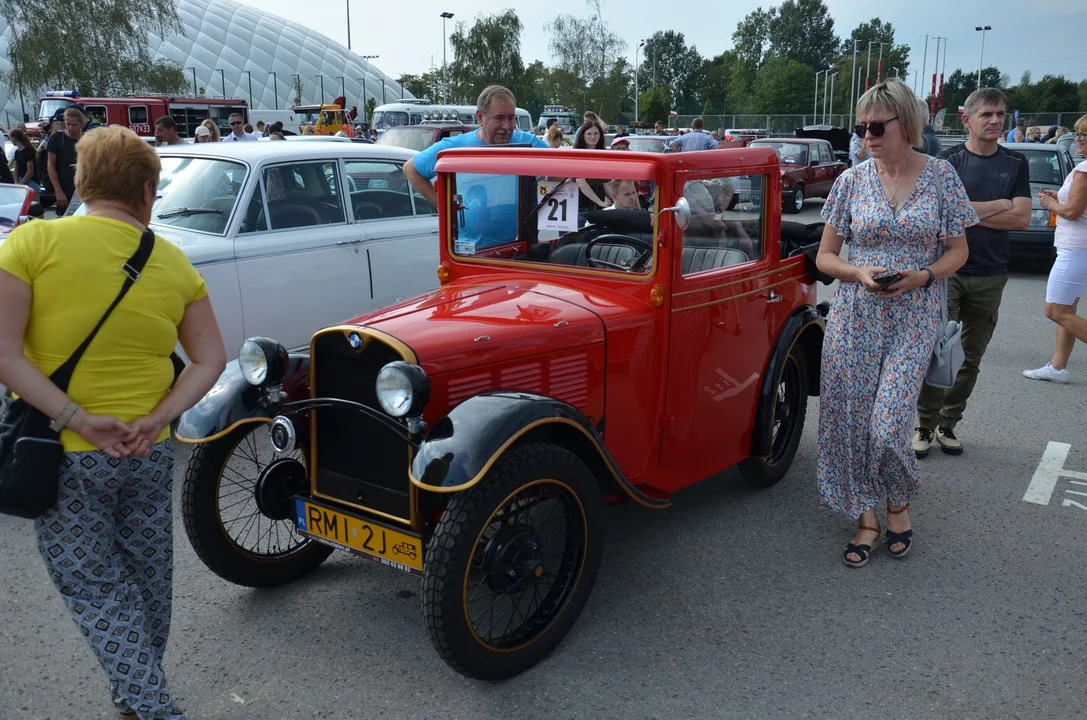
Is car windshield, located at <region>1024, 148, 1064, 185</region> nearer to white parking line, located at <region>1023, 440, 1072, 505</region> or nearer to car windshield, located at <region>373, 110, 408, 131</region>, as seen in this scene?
white parking line, located at <region>1023, 440, 1072, 505</region>

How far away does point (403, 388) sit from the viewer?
2857 mm

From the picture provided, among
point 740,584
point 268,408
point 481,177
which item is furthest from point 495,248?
point 740,584

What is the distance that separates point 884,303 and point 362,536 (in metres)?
2.33

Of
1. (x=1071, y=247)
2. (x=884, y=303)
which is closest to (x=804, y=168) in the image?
(x=1071, y=247)

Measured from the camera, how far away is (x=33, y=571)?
12.6 feet

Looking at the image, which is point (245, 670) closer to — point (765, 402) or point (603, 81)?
point (765, 402)

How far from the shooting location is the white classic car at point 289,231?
18.9 feet

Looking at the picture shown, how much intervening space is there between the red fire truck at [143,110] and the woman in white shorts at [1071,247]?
2545 centimetres

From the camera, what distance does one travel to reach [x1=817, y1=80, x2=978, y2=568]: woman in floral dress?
3.70m

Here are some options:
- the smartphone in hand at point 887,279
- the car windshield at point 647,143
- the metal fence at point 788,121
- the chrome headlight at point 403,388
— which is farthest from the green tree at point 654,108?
the chrome headlight at point 403,388

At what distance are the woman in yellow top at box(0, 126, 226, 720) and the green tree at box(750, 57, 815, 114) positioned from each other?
80.7m

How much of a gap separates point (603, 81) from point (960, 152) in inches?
2237

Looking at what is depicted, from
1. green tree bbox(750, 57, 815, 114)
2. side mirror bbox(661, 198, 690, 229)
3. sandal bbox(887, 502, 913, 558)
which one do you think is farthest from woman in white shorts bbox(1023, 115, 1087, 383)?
green tree bbox(750, 57, 815, 114)

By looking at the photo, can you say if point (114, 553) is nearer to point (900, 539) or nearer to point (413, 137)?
point (900, 539)
